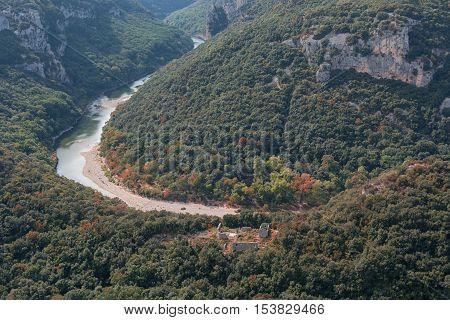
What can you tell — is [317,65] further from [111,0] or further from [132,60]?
[111,0]

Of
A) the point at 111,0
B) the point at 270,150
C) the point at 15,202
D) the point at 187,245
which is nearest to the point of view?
the point at 187,245

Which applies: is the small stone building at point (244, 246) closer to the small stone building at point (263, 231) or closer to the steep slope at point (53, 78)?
the small stone building at point (263, 231)

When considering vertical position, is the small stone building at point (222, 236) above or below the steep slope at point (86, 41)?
below

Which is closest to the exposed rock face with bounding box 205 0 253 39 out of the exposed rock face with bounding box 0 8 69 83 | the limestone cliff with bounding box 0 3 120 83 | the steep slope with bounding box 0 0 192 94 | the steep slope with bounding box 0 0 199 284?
the steep slope with bounding box 0 0 199 284

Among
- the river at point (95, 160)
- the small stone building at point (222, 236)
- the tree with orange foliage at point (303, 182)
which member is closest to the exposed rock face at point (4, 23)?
the river at point (95, 160)

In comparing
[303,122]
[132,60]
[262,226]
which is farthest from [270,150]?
[132,60]

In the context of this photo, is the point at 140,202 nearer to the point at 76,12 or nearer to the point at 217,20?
the point at 217,20

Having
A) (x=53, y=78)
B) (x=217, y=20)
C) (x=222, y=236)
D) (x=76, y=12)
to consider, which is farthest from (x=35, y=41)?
(x=222, y=236)
